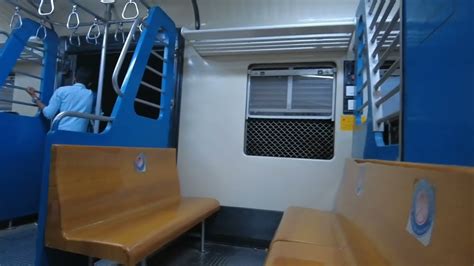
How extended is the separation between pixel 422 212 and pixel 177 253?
6.55ft

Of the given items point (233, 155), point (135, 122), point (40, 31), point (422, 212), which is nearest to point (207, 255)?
point (233, 155)

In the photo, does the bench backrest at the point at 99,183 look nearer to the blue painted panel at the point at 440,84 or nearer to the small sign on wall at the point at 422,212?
the small sign on wall at the point at 422,212

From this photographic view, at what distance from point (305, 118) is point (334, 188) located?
2.10 feet

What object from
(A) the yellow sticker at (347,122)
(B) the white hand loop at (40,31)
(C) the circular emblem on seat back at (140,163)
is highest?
(B) the white hand loop at (40,31)

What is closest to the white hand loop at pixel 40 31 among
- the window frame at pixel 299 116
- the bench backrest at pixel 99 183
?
the bench backrest at pixel 99 183

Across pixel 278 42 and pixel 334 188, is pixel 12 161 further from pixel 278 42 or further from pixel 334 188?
pixel 334 188

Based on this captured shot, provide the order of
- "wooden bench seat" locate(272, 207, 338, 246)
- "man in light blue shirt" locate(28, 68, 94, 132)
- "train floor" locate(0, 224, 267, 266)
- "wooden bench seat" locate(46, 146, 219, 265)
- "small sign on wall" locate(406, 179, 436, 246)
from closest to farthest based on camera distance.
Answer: "small sign on wall" locate(406, 179, 436, 246) → "wooden bench seat" locate(46, 146, 219, 265) → "wooden bench seat" locate(272, 207, 338, 246) → "train floor" locate(0, 224, 267, 266) → "man in light blue shirt" locate(28, 68, 94, 132)

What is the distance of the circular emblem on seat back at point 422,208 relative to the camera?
593 mm

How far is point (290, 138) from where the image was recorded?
256 centimetres

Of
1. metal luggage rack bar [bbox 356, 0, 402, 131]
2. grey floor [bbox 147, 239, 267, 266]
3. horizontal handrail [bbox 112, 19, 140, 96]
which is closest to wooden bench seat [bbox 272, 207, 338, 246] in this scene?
grey floor [bbox 147, 239, 267, 266]

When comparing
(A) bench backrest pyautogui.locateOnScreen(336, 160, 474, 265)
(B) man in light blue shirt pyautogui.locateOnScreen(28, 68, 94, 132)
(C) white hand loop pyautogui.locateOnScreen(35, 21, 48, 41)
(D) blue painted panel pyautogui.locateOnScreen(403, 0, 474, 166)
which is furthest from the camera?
(C) white hand loop pyautogui.locateOnScreen(35, 21, 48, 41)

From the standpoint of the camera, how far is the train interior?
32.7 inches

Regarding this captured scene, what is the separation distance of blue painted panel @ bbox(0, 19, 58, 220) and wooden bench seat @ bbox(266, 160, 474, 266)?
2.20 metres

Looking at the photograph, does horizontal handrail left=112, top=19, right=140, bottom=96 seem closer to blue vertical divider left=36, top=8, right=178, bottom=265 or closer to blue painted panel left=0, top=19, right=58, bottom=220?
blue vertical divider left=36, top=8, right=178, bottom=265
